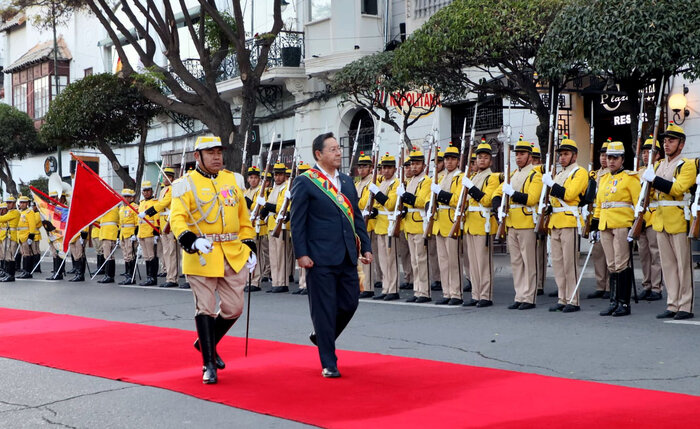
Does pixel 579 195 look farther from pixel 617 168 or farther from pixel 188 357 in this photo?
pixel 188 357

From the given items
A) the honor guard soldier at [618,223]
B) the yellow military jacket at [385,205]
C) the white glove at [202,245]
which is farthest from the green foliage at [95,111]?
the white glove at [202,245]

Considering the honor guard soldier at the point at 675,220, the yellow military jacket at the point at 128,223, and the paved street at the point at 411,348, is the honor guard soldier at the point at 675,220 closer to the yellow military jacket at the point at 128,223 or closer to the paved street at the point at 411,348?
the paved street at the point at 411,348

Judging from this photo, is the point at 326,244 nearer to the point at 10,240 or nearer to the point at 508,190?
the point at 508,190

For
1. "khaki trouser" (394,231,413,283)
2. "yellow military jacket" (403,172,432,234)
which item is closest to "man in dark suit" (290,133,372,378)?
"yellow military jacket" (403,172,432,234)

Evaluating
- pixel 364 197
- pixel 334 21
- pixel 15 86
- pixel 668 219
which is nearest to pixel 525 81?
pixel 364 197

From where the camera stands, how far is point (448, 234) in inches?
487

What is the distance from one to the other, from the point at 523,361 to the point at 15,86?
43.1 m

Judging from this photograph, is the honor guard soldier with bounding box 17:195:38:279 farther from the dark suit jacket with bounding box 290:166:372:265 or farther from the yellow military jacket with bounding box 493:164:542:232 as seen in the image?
the dark suit jacket with bounding box 290:166:372:265

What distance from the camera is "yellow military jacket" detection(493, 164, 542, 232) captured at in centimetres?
1154

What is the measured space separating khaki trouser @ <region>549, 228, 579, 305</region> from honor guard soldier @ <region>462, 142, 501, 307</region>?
100 centimetres

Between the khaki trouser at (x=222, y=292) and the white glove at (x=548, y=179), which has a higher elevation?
the white glove at (x=548, y=179)

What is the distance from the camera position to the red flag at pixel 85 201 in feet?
52.3

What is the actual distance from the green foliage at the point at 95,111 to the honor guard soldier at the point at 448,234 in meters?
15.1

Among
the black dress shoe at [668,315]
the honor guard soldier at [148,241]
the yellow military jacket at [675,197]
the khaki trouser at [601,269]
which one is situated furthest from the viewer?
the honor guard soldier at [148,241]
